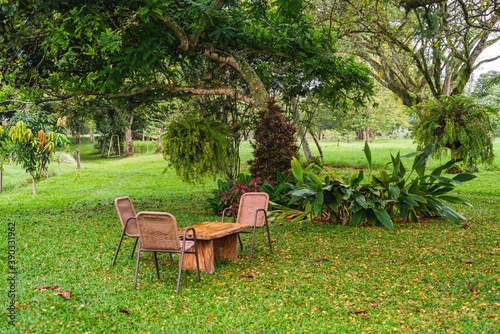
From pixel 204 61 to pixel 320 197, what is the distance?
573cm

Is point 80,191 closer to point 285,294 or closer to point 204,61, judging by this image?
point 204,61

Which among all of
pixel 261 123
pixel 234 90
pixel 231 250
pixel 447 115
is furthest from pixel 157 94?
pixel 447 115

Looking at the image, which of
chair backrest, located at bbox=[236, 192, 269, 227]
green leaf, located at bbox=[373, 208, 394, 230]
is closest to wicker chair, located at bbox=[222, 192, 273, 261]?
chair backrest, located at bbox=[236, 192, 269, 227]

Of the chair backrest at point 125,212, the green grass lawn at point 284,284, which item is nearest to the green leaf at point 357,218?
the green grass lawn at point 284,284

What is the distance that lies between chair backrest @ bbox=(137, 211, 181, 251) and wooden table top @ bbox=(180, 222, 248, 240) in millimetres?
464

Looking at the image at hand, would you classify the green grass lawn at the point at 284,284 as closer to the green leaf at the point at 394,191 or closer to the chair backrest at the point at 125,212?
the chair backrest at the point at 125,212

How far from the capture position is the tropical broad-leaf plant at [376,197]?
808cm

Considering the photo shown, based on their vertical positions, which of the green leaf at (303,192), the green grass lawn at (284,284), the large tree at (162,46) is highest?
the large tree at (162,46)

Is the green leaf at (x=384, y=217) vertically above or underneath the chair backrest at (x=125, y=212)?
underneath

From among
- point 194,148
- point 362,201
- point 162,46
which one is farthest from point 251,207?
point 162,46

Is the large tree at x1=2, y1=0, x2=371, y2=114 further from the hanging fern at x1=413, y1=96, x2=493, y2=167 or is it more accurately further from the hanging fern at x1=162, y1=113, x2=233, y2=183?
the hanging fern at x1=413, y1=96, x2=493, y2=167

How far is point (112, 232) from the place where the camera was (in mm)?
8016

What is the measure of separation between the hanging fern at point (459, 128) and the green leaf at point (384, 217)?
11.5 feet

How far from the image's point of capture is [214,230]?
563 centimetres
